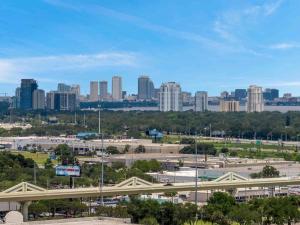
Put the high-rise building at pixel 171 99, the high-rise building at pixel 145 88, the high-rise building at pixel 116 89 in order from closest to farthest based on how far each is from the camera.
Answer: the high-rise building at pixel 171 99
the high-rise building at pixel 145 88
the high-rise building at pixel 116 89

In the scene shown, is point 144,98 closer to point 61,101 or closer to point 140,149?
point 61,101

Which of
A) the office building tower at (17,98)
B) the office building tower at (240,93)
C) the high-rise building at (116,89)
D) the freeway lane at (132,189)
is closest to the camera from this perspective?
the freeway lane at (132,189)

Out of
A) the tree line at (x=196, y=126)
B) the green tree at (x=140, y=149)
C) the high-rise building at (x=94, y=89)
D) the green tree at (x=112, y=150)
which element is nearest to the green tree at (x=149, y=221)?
the green tree at (x=112, y=150)

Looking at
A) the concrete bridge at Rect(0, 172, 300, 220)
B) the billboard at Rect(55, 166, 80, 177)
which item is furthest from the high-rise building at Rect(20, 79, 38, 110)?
Answer: the concrete bridge at Rect(0, 172, 300, 220)

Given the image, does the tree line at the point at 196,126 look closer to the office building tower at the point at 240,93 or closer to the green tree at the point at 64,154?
the green tree at the point at 64,154

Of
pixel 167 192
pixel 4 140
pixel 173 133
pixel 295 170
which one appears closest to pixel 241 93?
pixel 173 133

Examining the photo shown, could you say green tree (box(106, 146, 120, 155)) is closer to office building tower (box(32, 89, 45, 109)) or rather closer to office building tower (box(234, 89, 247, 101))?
office building tower (box(32, 89, 45, 109))
